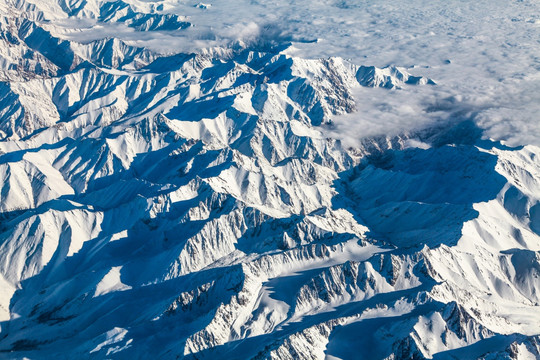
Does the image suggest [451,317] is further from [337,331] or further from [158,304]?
[158,304]

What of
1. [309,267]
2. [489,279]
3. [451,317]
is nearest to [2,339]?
[309,267]

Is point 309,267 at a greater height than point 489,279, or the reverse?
point 309,267

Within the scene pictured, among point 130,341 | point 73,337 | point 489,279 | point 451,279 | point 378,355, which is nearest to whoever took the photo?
point 378,355

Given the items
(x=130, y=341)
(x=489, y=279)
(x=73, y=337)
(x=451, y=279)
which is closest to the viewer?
(x=130, y=341)

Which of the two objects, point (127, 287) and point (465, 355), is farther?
point (127, 287)

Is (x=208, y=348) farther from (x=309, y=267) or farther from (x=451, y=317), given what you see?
(x=451, y=317)

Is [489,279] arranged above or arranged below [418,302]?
below

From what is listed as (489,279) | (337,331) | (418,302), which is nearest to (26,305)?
(337,331)

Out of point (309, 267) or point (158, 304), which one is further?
point (309, 267)

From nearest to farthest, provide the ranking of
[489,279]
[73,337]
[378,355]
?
[378,355] < [73,337] < [489,279]
